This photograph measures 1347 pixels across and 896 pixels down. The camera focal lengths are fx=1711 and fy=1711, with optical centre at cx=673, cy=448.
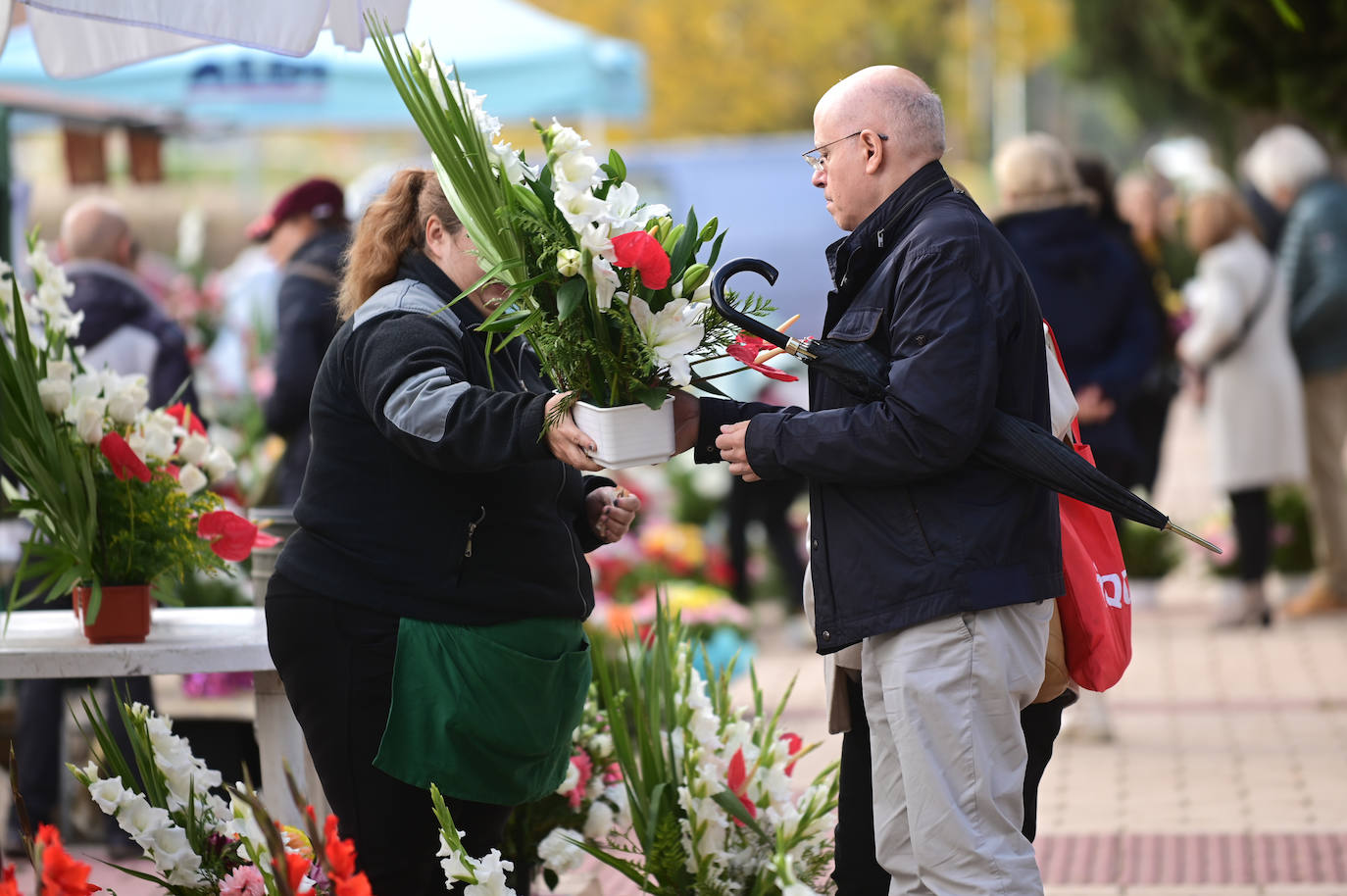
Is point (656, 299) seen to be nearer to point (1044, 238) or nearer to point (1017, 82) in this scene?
point (1044, 238)

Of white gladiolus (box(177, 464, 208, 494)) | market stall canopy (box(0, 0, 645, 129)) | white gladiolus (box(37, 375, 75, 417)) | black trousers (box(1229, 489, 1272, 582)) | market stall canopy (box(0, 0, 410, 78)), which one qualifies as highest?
market stall canopy (box(0, 0, 645, 129))

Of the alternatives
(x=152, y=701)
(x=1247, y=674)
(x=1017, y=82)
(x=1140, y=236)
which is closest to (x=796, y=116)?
(x=1017, y=82)

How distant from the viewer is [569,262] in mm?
2787

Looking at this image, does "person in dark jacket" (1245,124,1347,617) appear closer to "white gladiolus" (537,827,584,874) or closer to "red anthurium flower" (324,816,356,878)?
"white gladiolus" (537,827,584,874)

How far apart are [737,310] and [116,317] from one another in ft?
11.2

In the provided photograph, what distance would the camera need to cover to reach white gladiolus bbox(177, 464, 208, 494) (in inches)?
155

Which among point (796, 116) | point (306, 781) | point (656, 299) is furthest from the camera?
point (796, 116)

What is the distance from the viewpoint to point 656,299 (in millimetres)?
2898

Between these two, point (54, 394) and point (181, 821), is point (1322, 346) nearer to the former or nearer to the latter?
point (54, 394)

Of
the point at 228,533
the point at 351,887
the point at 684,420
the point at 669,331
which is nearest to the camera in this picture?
the point at 351,887

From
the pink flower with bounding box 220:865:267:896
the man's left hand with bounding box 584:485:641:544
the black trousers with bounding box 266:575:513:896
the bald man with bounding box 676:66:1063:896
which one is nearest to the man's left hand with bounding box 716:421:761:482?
the bald man with bounding box 676:66:1063:896

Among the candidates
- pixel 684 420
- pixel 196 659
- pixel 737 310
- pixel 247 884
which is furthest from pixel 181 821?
pixel 737 310

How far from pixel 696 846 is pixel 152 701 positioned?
7.57 ft

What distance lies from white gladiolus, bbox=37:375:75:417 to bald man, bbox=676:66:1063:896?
1.47 meters
